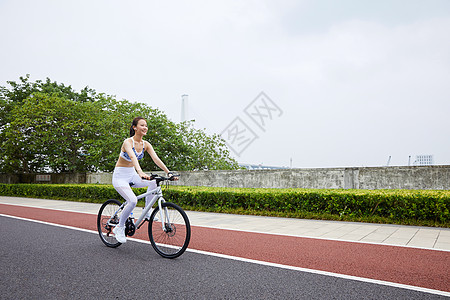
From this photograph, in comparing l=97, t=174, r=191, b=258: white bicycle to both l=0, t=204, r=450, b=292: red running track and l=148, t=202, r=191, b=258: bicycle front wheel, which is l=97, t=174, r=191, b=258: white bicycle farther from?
l=0, t=204, r=450, b=292: red running track

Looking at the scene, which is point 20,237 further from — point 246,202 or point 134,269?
point 246,202

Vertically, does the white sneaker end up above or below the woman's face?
below

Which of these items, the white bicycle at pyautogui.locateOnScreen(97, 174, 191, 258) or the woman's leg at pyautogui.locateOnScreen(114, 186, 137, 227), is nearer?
the white bicycle at pyautogui.locateOnScreen(97, 174, 191, 258)

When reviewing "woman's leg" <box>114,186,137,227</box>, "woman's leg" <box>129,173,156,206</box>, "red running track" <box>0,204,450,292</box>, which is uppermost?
"woman's leg" <box>129,173,156,206</box>

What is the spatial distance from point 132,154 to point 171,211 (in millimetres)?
1018

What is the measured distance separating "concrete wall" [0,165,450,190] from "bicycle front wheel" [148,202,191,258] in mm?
8091

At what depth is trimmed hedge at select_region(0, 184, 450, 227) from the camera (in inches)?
302

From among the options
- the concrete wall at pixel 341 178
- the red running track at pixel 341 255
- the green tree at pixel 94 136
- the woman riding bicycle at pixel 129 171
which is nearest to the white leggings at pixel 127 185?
the woman riding bicycle at pixel 129 171

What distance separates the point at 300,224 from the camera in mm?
8117

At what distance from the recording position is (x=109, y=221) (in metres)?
5.62

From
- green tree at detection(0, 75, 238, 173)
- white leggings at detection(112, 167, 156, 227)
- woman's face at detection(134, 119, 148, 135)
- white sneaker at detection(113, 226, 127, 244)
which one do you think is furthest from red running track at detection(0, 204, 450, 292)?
green tree at detection(0, 75, 238, 173)

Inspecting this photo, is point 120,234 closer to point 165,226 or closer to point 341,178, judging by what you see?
point 165,226

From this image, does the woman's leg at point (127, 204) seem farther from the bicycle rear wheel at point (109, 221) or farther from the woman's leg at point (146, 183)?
the bicycle rear wheel at point (109, 221)

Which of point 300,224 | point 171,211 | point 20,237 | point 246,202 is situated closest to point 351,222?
point 300,224
